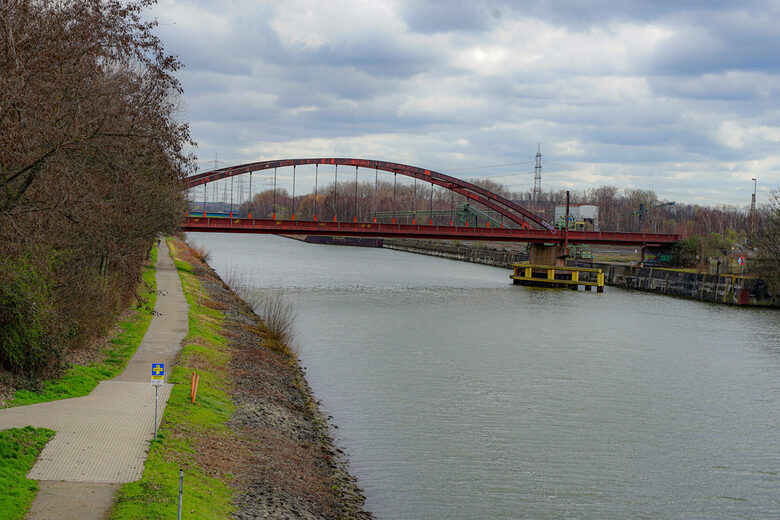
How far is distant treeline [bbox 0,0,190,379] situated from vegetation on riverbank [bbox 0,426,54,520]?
9.24 ft

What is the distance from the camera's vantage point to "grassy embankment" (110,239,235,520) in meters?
11.0

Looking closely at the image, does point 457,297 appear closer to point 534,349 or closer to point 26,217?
point 534,349

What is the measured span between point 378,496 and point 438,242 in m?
118

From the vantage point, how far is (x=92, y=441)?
13.4 m

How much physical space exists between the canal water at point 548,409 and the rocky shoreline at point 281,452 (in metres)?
0.71

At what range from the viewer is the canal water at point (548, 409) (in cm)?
1641

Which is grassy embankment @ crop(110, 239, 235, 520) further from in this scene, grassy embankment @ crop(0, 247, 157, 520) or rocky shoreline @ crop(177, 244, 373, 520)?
grassy embankment @ crop(0, 247, 157, 520)

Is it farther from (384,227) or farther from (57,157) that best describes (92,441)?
(384,227)

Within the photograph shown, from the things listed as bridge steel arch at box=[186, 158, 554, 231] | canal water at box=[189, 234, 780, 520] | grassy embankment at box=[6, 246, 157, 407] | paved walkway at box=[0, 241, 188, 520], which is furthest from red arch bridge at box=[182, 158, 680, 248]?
paved walkway at box=[0, 241, 188, 520]

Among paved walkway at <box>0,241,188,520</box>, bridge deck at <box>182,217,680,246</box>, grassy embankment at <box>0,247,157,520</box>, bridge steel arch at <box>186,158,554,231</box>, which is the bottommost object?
paved walkway at <box>0,241,188,520</box>

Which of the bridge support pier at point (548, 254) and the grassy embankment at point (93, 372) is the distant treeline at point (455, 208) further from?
the grassy embankment at point (93, 372)

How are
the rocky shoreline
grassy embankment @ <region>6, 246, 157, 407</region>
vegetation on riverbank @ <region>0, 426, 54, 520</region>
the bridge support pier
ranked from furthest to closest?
the bridge support pier
grassy embankment @ <region>6, 246, 157, 407</region>
the rocky shoreline
vegetation on riverbank @ <region>0, 426, 54, 520</region>

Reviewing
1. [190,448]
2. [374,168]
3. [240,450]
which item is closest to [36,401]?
[190,448]

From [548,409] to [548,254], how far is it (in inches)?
2084
